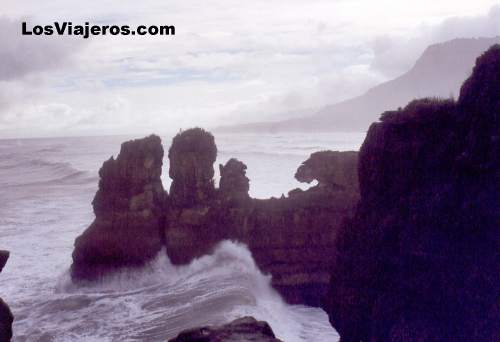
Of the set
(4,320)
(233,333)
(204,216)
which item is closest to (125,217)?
(204,216)

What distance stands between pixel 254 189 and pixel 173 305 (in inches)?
1066

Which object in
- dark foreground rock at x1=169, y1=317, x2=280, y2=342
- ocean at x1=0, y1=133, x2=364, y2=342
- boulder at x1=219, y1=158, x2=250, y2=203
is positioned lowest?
ocean at x1=0, y1=133, x2=364, y2=342

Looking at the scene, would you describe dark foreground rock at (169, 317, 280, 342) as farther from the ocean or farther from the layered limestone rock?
the layered limestone rock

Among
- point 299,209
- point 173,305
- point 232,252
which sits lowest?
point 173,305

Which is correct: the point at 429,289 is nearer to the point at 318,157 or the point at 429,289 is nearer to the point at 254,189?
the point at 318,157

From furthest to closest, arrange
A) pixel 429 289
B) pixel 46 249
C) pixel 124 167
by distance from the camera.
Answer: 1. pixel 46 249
2. pixel 124 167
3. pixel 429 289

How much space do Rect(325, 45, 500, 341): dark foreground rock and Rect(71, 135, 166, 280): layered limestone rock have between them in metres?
14.5

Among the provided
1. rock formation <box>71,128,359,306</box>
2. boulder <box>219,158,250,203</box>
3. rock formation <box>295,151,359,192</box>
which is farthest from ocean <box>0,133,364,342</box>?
rock formation <box>295,151,359,192</box>

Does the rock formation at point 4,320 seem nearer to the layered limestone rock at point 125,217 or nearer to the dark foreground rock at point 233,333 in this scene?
the dark foreground rock at point 233,333

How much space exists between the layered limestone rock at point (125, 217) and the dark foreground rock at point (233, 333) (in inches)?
705

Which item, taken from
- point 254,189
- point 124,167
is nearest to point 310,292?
point 124,167

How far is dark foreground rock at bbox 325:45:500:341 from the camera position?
10469 mm

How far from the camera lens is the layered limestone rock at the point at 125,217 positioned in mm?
26062

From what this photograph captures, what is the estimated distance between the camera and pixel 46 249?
33.9 meters
